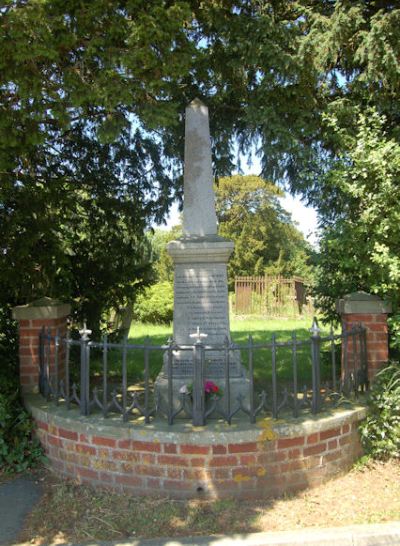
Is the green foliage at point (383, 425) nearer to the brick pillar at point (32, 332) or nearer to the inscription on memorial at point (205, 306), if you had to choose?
the inscription on memorial at point (205, 306)

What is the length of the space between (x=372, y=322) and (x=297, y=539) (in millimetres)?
2145

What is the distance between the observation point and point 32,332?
4.53 metres

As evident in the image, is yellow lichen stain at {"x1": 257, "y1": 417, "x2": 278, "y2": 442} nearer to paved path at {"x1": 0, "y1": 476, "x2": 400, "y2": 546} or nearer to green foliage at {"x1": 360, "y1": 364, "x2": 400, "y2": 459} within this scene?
paved path at {"x1": 0, "y1": 476, "x2": 400, "y2": 546}

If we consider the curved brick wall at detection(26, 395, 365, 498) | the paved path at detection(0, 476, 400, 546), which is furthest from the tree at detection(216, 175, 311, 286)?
the paved path at detection(0, 476, 400, 546)

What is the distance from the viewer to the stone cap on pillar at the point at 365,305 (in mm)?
4297

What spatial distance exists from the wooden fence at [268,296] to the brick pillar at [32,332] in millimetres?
13397

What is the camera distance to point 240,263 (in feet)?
90.9

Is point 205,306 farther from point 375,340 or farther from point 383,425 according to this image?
point 383,425

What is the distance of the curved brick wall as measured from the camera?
3.34 metres

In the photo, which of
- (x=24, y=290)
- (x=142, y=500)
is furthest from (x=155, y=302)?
(x=142, y=500)

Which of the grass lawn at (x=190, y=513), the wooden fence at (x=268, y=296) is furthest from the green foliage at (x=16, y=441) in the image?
the wooden fence at (x=268, y=296)

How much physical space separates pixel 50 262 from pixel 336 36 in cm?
387

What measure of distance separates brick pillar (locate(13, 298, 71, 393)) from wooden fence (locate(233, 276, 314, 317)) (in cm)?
1340

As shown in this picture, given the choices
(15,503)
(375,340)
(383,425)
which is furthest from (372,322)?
(15,503)
